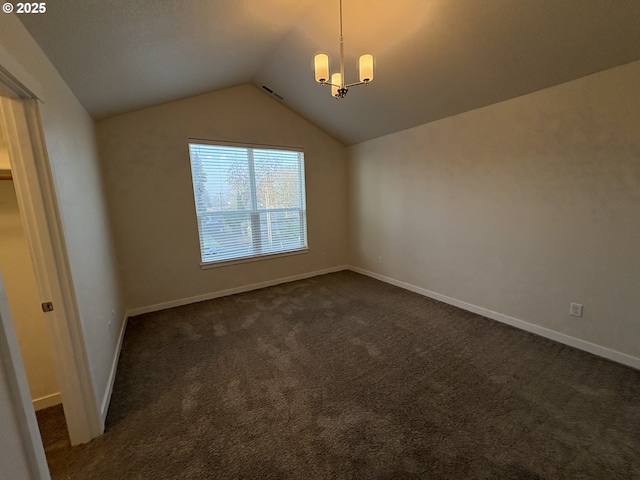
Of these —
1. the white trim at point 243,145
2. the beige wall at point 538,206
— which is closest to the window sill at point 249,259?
the white trim at point 243,145

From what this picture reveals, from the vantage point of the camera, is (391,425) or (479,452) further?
(391,425)

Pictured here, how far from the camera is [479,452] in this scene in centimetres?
149

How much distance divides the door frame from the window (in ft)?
7.64

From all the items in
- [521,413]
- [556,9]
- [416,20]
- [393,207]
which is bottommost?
[521,413]

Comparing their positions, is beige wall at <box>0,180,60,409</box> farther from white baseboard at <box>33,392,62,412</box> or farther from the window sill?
the window sill

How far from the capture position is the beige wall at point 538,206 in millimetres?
2131

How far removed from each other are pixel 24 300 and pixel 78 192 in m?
0.84

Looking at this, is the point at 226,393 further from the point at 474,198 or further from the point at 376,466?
the point at 474,198

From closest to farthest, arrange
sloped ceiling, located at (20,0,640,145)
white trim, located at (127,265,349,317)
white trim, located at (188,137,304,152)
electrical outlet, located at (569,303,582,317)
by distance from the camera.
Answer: sloped ceiling, located at (20,0,640,145)
electrical outlet, located at (569,303,582,317)
white trim, located at (127,265,349,317)
white trim, located at (188,137,304,152)

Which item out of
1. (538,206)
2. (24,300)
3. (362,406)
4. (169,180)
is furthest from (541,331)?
(169,180)

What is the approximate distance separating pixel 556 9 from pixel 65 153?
3509 millimetres

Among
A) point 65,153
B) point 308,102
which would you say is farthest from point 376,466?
point 308,102

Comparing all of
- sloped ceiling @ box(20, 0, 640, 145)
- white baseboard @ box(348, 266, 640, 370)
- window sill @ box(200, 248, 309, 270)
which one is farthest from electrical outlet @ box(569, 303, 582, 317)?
window sill @ box(200, 248, 309, 270)

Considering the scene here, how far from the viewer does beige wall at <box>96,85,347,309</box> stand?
10.6 ft
